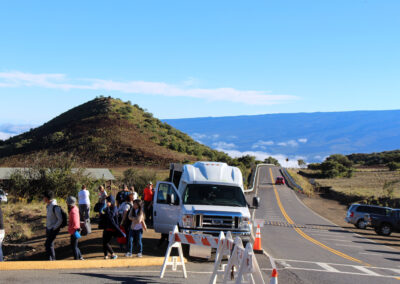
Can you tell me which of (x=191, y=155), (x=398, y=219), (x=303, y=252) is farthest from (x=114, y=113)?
(x=303, y=252)

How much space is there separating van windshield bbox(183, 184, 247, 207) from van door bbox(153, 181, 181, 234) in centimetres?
43

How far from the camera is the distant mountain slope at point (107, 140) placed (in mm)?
72438

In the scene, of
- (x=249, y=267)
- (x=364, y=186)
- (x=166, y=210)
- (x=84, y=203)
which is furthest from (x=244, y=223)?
(x=364, y=186)

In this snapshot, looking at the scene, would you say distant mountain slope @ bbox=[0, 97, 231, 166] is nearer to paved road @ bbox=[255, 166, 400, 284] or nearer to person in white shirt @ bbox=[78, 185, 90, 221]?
paved road @ bbox=[255, 166, 400, 284]

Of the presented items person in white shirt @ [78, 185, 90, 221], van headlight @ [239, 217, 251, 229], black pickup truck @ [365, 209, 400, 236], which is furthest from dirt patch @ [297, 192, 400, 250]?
person in white shirt @ [78, 185, 90, 221]

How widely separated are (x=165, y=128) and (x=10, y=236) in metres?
80.1

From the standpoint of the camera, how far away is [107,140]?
7869 centimetres

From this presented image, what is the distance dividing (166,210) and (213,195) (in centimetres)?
151

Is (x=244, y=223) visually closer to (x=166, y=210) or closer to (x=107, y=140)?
(x=166, y=210)

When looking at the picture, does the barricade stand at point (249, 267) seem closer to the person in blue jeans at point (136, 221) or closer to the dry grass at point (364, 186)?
the person in blue jeans at point (136, 221)

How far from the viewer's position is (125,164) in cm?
6894

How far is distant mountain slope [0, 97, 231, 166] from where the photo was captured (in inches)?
2852

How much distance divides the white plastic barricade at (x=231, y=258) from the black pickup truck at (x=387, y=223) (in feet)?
65.4

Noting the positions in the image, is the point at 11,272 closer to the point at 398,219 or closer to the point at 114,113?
the point at 398,219
